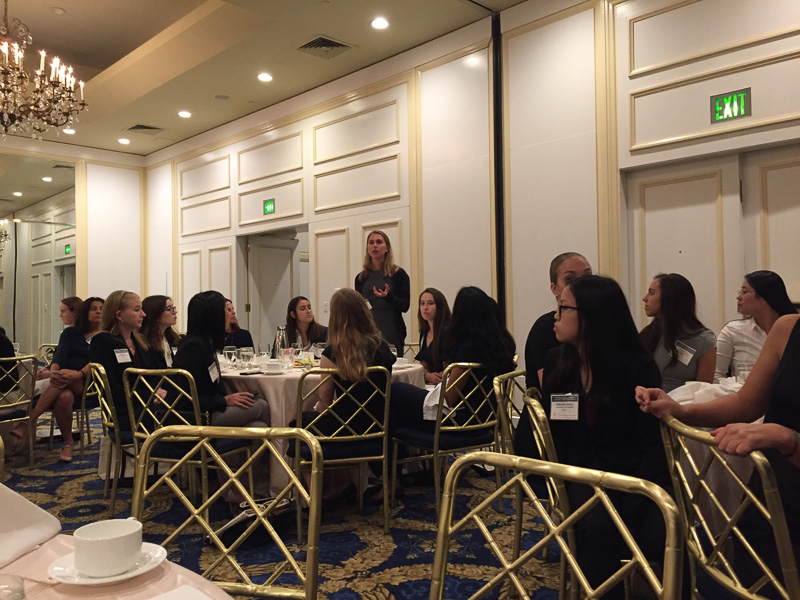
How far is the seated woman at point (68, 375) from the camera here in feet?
15.9

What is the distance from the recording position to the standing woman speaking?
5.32 m

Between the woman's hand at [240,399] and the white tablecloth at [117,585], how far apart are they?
2.51 meters

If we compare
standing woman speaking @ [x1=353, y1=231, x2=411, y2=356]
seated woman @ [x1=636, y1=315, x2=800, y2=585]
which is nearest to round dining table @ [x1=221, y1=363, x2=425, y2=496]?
standing woman speaking @ [x1=353, y1=231, x2=411, y2=356]

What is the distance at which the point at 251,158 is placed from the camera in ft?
27.9

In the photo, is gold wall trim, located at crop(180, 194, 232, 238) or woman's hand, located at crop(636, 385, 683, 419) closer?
woman's hand, located at crop(636, 385, 683, 419)

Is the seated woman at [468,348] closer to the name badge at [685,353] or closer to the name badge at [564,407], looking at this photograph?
the name badge at [685,353]

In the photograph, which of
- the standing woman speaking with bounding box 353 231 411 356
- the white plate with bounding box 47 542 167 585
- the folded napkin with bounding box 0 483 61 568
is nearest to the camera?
the white plate with bounding box 47 542 167 585

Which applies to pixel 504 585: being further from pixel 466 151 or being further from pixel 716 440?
pixel 466 151

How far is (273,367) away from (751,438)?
286 centimetres

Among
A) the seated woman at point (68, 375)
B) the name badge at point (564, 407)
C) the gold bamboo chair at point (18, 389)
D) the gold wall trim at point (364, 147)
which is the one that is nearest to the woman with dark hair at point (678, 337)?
the name badge at point (564, 407)

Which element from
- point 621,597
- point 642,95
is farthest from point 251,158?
point 621,597

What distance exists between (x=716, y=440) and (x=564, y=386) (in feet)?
2.38

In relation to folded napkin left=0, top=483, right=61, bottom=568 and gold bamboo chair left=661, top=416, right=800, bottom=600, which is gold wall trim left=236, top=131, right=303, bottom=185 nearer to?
gold bamboo chair left=661, top=416, right=800, bottom=600

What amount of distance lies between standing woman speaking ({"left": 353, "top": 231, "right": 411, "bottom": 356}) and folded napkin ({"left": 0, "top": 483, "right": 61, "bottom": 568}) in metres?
4.25
